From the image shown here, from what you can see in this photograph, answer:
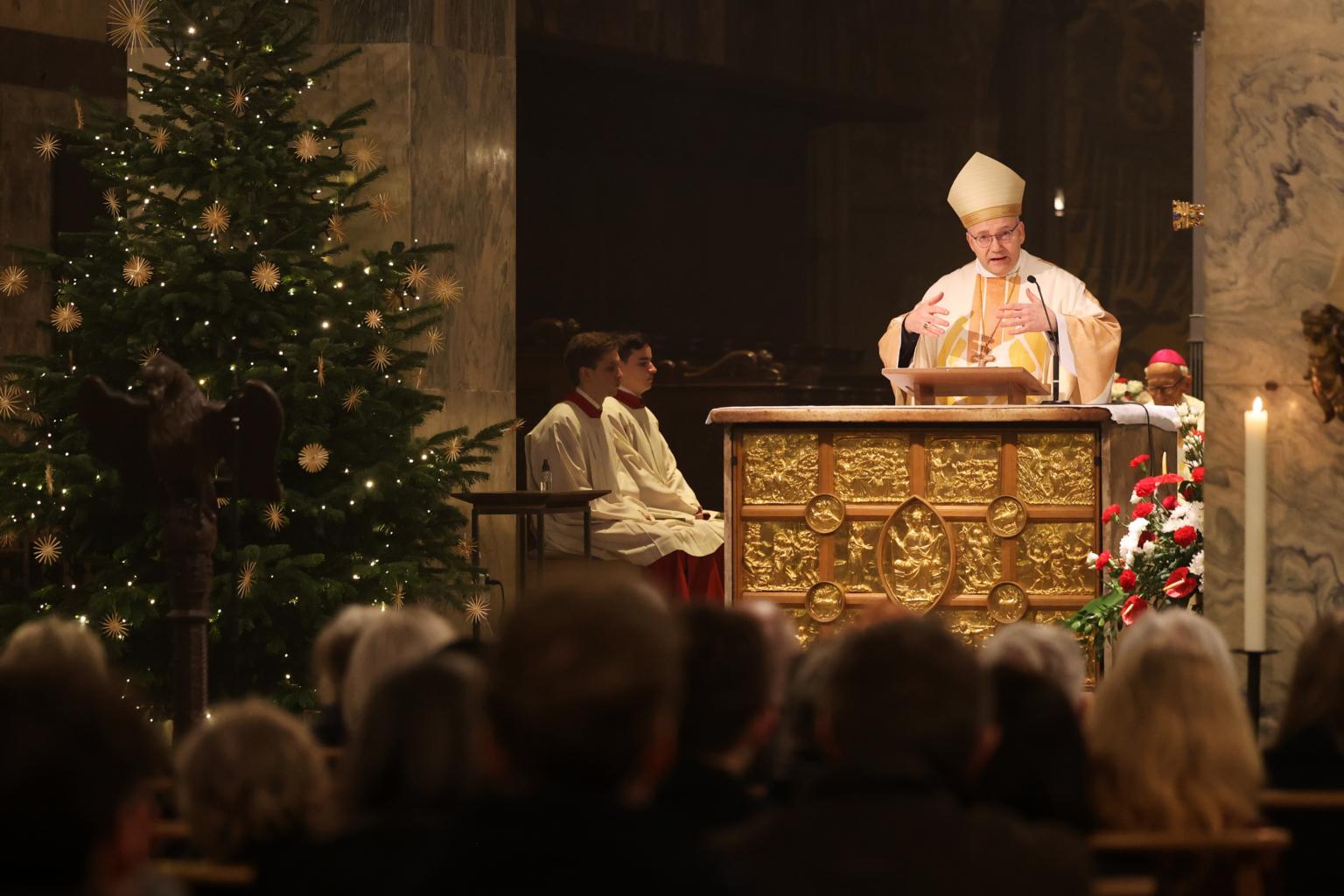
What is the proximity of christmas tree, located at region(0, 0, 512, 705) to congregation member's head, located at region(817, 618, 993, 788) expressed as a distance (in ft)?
15.8

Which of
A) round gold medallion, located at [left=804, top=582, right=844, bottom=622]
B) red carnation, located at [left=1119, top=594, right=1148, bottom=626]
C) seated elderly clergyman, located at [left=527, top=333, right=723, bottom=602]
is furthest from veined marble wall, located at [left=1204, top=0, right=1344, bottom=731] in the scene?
seated elderly clergyman, located at [left=527, top=333, right=723, bottom=602]

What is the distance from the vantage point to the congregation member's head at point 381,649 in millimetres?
3418

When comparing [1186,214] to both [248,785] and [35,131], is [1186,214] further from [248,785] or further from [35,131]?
[248,785]

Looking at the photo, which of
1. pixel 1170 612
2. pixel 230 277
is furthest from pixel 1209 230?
pixel 230 277

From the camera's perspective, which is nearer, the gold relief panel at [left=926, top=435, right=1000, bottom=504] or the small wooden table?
the gold relief panel at [left=926, top=435, right=1000, bottom=504]

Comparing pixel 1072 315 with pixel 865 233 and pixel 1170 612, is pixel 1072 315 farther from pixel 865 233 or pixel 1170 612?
pixel 865 233

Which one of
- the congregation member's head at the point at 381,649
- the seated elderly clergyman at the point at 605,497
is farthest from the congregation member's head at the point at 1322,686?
the seated elderly clergyman at the point at 605,497

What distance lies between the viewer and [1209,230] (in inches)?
212

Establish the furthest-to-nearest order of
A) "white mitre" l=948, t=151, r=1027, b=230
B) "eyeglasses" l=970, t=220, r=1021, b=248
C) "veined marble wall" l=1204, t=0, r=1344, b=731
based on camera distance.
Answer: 1. "eyeglasses" l=970, t=220, r=1021, b=248
2. "white mitre" l=948, t=151, r=1027, b=230
3. "veined marble wall" l=1204, t=0, r=1344, b=731

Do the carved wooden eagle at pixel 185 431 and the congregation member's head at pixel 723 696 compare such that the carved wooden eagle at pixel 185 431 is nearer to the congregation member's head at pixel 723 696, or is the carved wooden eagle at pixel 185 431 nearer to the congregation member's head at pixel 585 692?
the congregation member's head at pixel 723 696

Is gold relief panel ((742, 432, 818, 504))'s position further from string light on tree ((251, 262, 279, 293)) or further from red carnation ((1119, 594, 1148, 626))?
string light on tree ((251, 262, 279, 293))

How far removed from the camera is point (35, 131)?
10117 millimetres

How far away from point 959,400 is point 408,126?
2.77 m

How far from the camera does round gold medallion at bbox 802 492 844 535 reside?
7.64m
